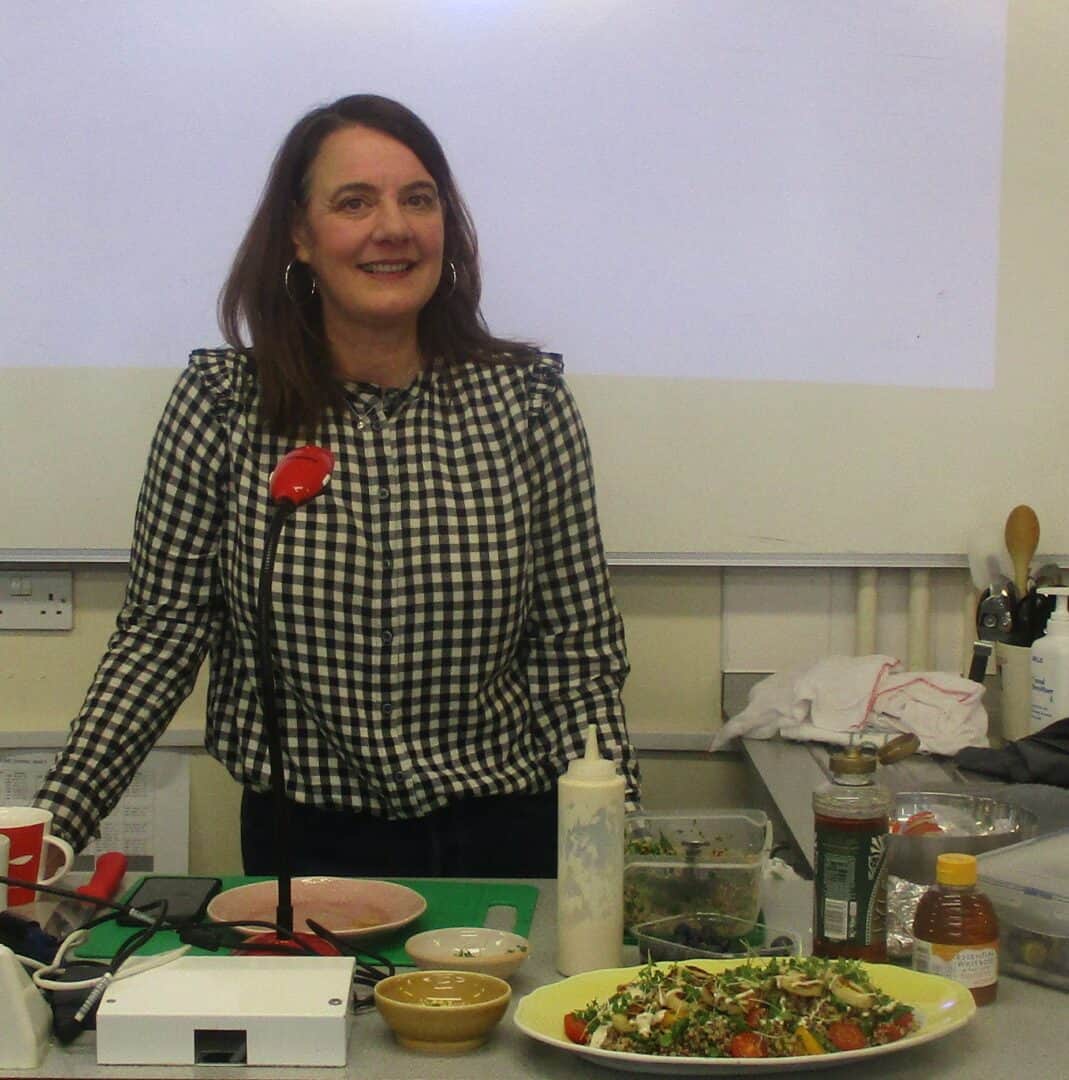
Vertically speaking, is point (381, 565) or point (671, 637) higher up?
point (381, 565)

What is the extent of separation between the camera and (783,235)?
2.38 meters

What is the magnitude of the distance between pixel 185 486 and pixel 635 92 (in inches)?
43.7

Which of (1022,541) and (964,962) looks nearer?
(964,962)

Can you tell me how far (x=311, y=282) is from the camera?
6.06 feet

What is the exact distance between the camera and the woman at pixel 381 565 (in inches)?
66.0

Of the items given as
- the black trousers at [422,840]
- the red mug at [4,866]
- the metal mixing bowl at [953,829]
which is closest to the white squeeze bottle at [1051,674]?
the metal mixing bowl at [953,829]

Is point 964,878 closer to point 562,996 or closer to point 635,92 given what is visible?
point 562,996

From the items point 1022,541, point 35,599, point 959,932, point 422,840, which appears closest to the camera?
point 959,932

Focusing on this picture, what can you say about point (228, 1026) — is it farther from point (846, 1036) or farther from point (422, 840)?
point (422, 840)

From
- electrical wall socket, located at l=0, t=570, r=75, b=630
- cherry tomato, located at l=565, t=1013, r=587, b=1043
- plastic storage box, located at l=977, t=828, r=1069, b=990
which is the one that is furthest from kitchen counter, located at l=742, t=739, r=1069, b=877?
electrical wall socket, located at l=0, t=570, r=75, b=630

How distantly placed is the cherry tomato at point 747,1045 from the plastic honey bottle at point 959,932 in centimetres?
20

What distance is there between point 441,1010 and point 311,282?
1.07 m

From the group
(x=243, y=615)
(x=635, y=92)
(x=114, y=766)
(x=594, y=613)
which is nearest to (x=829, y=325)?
(x=635, y=92)

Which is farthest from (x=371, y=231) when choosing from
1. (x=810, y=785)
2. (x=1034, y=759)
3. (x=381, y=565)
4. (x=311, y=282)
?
(x=1034, y=759)
